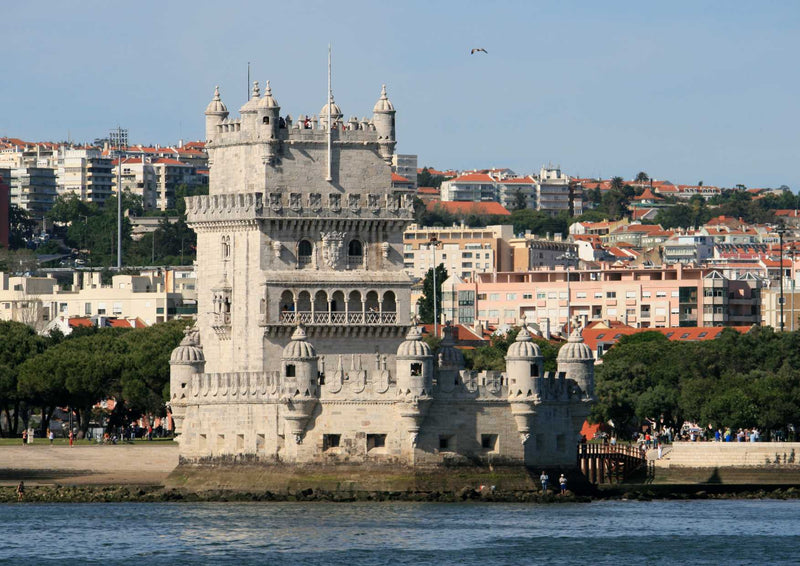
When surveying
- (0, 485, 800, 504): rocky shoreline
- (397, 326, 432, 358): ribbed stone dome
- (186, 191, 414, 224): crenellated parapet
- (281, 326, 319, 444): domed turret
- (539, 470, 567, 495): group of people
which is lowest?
(0, 485, 800, 504): rocky shoreline

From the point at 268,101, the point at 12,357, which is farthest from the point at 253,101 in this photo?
the point at 12,357

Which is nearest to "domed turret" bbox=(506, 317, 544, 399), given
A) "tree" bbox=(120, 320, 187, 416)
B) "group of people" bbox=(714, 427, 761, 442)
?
"group of people" bbox=(714, 427, 761, 442)

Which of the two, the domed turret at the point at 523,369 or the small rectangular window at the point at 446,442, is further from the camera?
the domed turret at the point at 523,369

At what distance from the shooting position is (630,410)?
127 metres

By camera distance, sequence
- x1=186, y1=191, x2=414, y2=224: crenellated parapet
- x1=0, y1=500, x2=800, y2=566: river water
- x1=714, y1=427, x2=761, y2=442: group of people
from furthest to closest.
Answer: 1. x1=714, y1=427, x2=761, y2=442: group of people
2. x1=186, y1=191, x2=414, y2=224: crenellated parapet
3. x1=0, y1=500, x2=800, y2=566: river water

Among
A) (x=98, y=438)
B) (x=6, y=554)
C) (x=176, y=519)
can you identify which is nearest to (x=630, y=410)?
(x=98, y=438)

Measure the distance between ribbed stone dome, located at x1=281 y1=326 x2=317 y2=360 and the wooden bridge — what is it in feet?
40.4

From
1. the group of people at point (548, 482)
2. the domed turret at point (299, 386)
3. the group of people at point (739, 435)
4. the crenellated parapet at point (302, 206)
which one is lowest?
the group of people at point (548, 482)

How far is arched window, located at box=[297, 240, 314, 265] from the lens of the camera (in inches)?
3792

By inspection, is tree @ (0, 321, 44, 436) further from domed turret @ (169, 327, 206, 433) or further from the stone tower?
domed turret @ (169, 327, 206, 433)

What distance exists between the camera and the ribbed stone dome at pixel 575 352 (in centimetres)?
9362

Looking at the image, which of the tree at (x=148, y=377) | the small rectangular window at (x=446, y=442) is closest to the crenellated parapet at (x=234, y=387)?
the small rectangular window at (x=446, y=442)

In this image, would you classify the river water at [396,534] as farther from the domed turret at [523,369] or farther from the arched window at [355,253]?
the arched window at [355,253]

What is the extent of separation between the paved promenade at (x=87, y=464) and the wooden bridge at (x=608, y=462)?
17.2 metres
